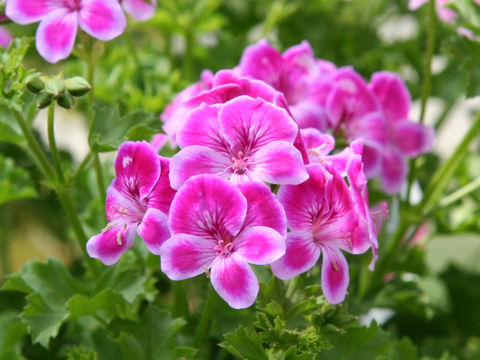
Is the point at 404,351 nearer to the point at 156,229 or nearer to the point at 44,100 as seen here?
the point at 156,229

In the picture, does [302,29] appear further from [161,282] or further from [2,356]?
[2,356]

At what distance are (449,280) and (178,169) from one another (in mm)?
928

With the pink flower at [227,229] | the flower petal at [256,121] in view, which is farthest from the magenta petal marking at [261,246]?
the flower petal at [256,121]

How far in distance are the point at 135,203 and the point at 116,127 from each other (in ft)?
0.48

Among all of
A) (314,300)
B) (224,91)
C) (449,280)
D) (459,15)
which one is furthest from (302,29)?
(314,300)

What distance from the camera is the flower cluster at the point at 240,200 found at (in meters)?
0.72

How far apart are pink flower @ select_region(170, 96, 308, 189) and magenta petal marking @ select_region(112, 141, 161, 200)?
0.04 meters

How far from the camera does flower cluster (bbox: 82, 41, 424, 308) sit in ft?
2.36

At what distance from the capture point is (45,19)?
869mm

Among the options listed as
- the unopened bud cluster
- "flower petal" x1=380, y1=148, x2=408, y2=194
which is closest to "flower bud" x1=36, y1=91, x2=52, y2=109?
the unopened bud cluster

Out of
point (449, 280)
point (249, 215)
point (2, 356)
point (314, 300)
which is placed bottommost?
point (449, 280)

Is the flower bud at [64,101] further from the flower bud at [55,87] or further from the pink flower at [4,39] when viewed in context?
the pink flower at [4,39]

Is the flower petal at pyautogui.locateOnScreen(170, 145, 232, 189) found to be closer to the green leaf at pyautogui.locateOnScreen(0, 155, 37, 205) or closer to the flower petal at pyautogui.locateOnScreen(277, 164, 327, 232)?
the flower petal at pyautogui.locateOnScreen(277, 164, 327, 232)

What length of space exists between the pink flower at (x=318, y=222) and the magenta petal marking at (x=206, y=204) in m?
0.06
